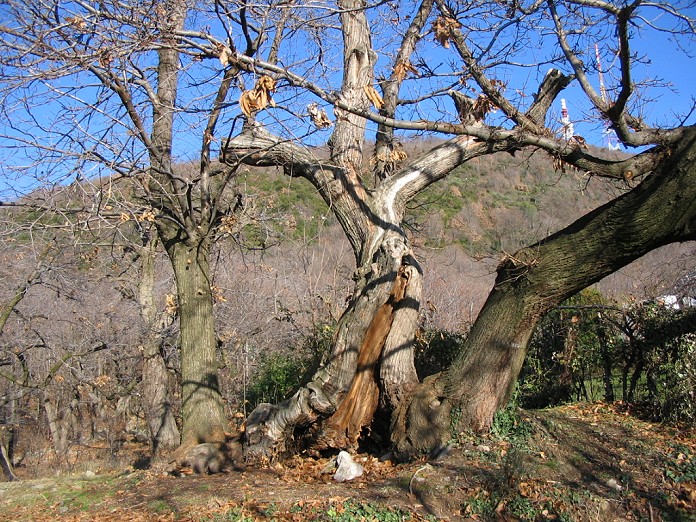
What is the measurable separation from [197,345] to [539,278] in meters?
3.95

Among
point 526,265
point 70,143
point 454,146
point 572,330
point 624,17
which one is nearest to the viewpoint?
point 624,17

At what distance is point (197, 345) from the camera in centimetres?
727

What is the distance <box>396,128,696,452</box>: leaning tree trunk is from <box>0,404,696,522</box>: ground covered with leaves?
34 cm

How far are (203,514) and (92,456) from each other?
42.5ft

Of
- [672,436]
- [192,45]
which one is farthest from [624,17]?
[672,436]

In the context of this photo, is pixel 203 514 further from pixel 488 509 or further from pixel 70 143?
pixel 70 143

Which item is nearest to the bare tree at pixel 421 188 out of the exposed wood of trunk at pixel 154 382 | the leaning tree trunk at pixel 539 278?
the leaning tree trunk at pixel 539 278

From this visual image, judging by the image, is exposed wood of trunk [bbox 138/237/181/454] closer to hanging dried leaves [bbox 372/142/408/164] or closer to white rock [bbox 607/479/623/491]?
hanging dried leaves [bbox 372/142/408/164]

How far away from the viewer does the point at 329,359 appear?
21.3 ft

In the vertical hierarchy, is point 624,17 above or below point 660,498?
above

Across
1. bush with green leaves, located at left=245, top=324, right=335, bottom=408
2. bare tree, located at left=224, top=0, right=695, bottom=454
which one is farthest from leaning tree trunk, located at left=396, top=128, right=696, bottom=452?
bush with green leaves, located at left=245, top=324, right=335, bottom=408

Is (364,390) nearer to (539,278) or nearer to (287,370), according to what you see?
(539,278)

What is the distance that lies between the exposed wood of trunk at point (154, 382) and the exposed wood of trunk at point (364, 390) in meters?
4.69

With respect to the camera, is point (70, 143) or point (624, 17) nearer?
point (624, 17)
